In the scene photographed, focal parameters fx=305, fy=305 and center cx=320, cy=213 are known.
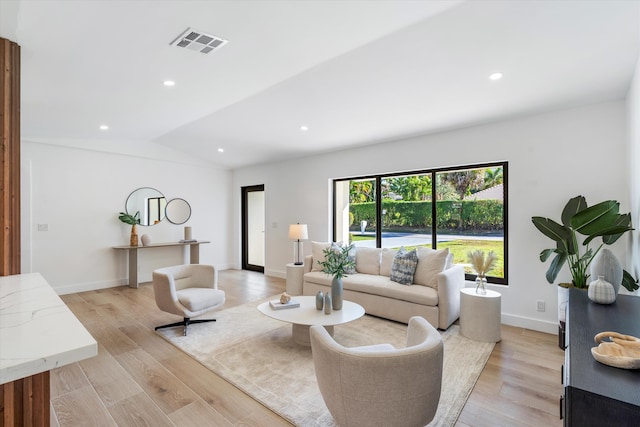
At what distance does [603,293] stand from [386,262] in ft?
8.92

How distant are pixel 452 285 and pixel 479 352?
2.60 ft

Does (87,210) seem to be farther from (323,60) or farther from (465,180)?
(465,180)

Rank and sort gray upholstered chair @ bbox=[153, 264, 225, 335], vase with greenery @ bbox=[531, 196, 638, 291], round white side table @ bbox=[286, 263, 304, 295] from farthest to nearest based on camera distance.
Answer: round white side table @ bbox=[286, 263, 304, 295] → gray upholstered chair @ bbox=[153, 264, 225, 335] → vase with greenery @ bbox=[531, 196, 638, 291]

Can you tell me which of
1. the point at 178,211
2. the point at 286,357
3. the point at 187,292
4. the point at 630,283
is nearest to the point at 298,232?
the point at 187,292

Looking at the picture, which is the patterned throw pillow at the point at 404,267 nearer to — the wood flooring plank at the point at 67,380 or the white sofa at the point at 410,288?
the white sofa at the point at 410,288

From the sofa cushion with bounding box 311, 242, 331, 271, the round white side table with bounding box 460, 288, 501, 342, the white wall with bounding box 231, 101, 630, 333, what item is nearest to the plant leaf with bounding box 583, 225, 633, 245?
the white wall with bounding box 231, 101, 630, 333

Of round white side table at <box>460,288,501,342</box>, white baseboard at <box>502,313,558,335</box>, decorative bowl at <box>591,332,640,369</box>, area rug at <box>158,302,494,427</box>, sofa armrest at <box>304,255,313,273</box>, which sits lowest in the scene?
area rug at <box>158,302,494,427</box>

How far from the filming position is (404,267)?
393 centimetres

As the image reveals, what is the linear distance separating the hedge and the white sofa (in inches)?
25.7

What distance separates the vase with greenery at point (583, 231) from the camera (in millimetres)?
2639

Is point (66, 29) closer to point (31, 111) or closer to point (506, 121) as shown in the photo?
point (31, 111)

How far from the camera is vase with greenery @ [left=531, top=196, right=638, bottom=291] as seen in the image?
2.64m

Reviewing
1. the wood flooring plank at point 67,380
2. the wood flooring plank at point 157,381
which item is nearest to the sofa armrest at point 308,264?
the wood flooring plank at point 157,381

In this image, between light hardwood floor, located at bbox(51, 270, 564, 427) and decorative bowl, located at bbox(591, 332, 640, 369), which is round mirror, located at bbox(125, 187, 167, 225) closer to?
light hardwood floor, located at bbox(51, 270, 564, 427)
